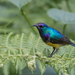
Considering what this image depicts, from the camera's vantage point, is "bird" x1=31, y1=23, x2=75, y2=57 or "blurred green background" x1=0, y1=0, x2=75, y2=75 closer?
"bird" x1=31, y1=23, x2=75, y2=57

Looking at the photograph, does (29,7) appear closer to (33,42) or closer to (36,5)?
(36,5)

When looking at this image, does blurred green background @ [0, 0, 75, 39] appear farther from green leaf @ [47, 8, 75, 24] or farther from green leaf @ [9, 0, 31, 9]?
green leaf @ [9, 0, 31, 9]

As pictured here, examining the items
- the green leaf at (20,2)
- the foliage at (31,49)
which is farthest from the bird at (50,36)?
the green leaf at (20,2)

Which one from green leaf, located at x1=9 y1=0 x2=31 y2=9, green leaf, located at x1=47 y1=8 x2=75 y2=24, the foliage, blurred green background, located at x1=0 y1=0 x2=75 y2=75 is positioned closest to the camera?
the foliage

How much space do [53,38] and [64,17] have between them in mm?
909

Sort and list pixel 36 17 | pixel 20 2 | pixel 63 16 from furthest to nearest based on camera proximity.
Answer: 1. pixel 36 17
2. pixel 63 16
3. pixel 20 2

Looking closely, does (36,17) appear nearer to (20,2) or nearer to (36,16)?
(36,16)

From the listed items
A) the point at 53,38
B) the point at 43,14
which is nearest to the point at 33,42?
A: the point at 53,38

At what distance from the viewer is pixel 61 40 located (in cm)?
155

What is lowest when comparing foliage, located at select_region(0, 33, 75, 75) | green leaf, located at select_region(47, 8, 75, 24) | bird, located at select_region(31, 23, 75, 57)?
foliage, located at select_region(0, 33, 75, 75)

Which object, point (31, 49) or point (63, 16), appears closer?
point (31, 49)

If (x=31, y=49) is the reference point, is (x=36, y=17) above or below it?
above

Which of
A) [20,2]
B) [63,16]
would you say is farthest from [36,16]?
[20,2]

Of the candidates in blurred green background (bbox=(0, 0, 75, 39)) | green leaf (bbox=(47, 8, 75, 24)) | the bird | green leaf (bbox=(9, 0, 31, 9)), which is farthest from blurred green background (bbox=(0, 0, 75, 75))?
the bird
